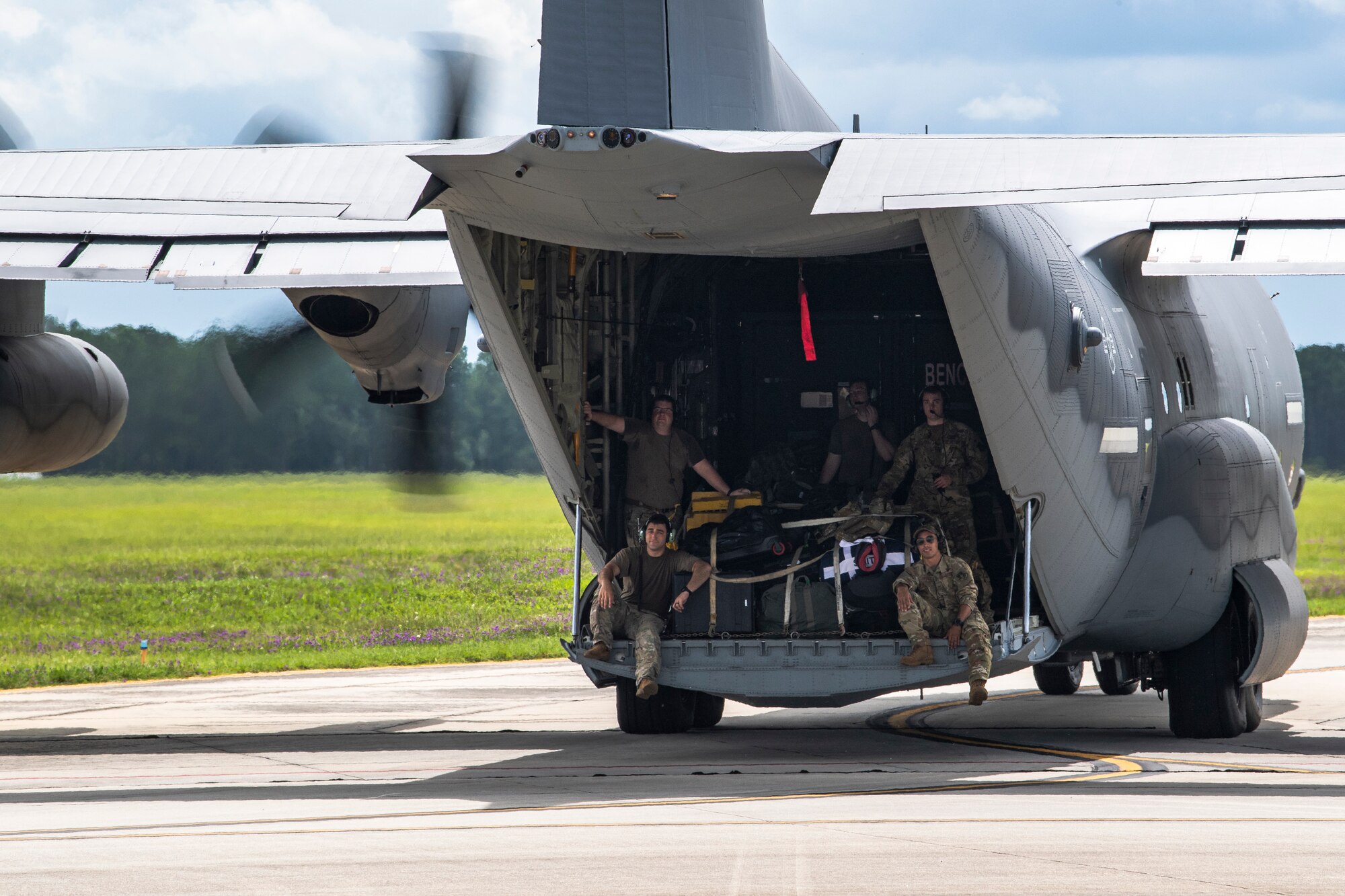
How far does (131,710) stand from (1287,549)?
35.0ft

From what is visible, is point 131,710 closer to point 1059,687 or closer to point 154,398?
point 1059,687

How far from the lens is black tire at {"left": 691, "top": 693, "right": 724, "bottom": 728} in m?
13.0

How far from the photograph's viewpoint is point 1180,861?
21.2ft

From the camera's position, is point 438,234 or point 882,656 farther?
point 438,234

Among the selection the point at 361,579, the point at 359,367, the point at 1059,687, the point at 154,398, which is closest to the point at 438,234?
the point at 359,367

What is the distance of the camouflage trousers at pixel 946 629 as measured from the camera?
31.5 feet

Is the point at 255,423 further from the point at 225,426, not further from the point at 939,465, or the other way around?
the point at 939,465

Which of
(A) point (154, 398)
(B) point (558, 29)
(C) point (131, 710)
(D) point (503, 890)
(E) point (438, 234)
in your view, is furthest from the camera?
(A) point (154, 398)

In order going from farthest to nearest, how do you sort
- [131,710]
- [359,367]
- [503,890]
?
1. [131,710]
2. [359,367]
3. [503,890]

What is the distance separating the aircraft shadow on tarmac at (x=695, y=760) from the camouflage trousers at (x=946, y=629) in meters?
0.68

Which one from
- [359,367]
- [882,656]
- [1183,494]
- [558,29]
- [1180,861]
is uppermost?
[558,29]

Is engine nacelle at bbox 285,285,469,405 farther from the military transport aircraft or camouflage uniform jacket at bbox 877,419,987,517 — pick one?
camouflage uniform jacket at bbox 877,419,987,517

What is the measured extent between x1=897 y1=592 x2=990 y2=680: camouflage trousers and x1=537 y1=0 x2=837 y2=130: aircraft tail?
10.3ft

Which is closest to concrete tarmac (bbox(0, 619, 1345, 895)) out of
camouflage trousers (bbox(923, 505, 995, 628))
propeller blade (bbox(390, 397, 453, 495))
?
camouflage trousers (bbox(923, 505, 995, 628))
